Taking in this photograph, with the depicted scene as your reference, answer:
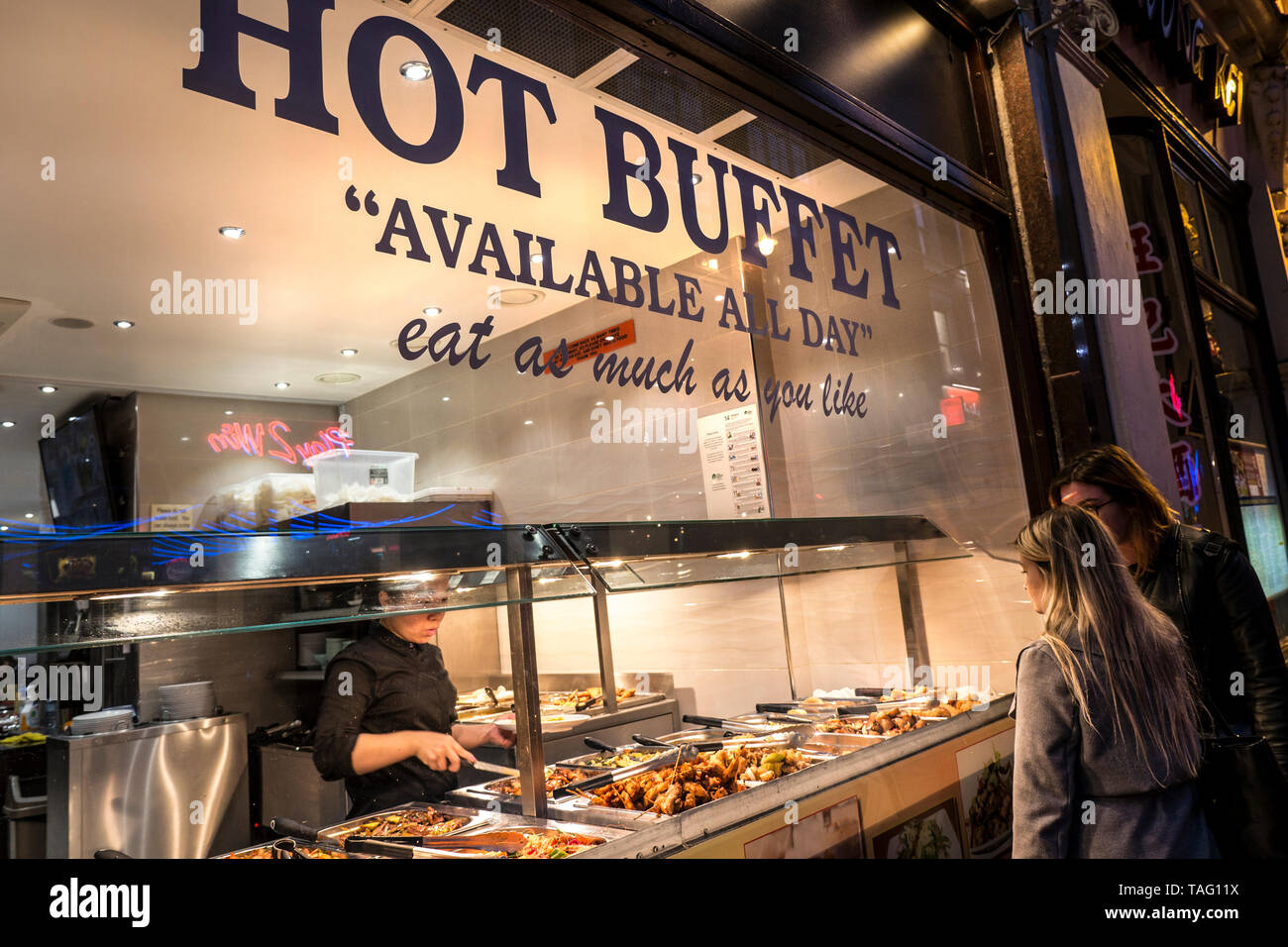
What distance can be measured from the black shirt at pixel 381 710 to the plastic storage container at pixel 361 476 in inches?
16.1

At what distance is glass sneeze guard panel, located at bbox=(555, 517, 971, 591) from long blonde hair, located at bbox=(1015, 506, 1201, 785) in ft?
2.51

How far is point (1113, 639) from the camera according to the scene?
1.79m

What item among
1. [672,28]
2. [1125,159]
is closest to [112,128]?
[672,28]

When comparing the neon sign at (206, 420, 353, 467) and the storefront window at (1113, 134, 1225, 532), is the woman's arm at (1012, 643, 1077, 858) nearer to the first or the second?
the neon sign at (206, 420, 353, 467)

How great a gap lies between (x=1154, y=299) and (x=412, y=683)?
14.4 ft

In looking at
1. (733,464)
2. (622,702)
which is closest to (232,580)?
(733,464)

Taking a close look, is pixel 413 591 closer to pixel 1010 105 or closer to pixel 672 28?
pixel 672 28

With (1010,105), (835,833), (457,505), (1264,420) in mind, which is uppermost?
(1010,105)

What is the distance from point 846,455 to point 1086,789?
5.89 feet

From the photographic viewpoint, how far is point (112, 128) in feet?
8.08

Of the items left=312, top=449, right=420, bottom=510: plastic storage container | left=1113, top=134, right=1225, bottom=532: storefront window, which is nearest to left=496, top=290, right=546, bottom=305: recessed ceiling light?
left=312, top=449, right=420, bottom=510: plastic storage container

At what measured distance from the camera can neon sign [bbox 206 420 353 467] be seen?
2.13 metres

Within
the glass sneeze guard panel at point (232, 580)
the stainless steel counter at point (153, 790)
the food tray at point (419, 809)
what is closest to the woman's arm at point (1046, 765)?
the glass sneeze guard panel at point (232, 580)

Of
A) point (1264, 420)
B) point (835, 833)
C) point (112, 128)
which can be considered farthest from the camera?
point (1264, 420)
